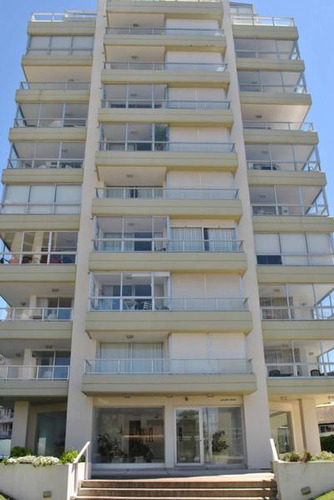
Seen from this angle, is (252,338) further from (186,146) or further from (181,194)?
(186,146)

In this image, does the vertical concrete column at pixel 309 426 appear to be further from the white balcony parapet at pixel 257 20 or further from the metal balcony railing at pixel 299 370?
the white balcony parapet at pixel 257 20

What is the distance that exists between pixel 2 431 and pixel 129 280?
6871 cm

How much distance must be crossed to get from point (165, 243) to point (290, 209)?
880cm

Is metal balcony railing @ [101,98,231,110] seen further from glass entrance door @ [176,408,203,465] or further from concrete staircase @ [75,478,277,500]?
concrete staircase @ [75,478,277,500]

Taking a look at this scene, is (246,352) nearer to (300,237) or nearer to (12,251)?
(300,237)

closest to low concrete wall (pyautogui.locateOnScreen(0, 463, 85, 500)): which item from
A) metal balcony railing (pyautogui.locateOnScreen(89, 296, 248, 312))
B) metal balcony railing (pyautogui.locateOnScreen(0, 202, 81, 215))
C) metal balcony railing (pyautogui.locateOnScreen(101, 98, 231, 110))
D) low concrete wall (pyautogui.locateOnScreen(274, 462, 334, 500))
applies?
low concrete wall (pyautogui.locateOnScreen(274, 462, 334, 500))

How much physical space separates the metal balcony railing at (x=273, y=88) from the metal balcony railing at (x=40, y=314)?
19106 millimetres

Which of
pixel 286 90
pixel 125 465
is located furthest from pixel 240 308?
pixel 286 90

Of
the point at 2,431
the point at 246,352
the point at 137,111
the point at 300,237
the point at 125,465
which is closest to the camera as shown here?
the point at 125,465

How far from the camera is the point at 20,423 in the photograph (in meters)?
24.5

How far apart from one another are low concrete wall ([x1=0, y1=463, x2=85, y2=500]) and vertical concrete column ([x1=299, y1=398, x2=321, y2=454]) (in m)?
13.2

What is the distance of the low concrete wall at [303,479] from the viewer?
1589cm

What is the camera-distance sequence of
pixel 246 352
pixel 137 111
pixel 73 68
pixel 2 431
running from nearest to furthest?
pixel 246 352, pixel 137 111, pixel 73 68, pixel 2 431

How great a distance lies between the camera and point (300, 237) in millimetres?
27656
